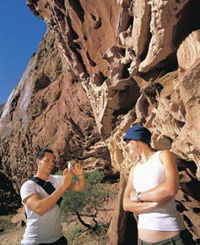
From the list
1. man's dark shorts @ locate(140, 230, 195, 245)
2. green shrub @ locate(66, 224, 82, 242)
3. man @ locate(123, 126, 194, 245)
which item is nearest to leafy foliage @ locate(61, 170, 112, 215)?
Result: green shrub @ locate(66, 224, 82, 242)

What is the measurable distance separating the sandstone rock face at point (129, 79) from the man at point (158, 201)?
175 centimetres

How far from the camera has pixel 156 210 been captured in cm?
257

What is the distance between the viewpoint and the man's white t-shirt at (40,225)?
2.90 meters

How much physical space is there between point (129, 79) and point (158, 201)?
4.48 m

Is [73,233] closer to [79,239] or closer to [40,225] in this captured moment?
[79,239]

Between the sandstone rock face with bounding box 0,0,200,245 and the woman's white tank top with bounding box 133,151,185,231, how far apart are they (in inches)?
69.3

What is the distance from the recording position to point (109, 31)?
766 centimetres

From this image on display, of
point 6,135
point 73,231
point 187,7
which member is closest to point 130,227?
point 73,231

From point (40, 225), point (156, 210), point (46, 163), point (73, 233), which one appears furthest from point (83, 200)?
point (156, 210)

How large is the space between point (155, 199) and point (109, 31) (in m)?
5.84

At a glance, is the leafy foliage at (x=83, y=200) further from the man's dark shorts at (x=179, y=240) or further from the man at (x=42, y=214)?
the man's dark shorts at (x=179, y=240)

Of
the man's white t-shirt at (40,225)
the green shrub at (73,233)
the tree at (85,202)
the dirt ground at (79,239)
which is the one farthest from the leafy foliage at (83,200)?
the man's white t-shirt at (40,225)

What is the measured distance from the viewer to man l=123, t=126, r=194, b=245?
8.18 feet

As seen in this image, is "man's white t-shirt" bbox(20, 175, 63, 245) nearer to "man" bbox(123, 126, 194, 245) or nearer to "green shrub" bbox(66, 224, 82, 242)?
"man" bbox(123, 126, 194, 245)
